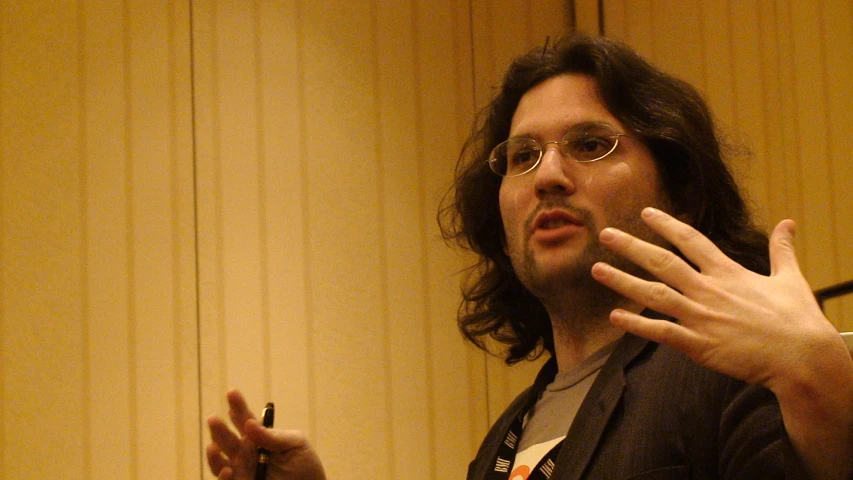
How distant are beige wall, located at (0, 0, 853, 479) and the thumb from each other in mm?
1977

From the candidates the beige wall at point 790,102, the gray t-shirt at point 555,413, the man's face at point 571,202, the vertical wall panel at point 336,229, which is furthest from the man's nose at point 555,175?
the vertical wall panel at point 336,229

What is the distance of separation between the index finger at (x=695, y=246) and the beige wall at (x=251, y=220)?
2.03 metres

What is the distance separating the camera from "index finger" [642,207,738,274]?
3.26ft

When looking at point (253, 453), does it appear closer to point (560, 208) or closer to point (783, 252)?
point (560, 208)

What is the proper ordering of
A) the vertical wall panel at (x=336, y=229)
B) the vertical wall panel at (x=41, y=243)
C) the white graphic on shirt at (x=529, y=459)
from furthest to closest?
the vertical wall panel at (x=336, y=229) < the vertical wall panel at (x=41, y=243) < the white graphic on shirt at (x=529, y=459)

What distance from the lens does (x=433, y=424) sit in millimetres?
3172

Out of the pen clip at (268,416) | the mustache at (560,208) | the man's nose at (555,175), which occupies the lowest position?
the pen clip at (268,416)

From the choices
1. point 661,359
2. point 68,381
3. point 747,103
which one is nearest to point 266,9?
point 68,381

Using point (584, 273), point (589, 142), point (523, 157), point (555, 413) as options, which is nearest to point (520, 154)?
point (523, 157)

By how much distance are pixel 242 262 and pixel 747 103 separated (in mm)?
1787

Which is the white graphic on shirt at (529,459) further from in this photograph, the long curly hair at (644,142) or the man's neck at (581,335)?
the long curly hair at (644,142)

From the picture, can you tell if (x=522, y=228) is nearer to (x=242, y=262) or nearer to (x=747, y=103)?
(x=242, y=262)

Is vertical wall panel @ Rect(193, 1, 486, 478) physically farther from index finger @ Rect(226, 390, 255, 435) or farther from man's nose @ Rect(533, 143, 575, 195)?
man's nose @ Rect(533, 143, 575, 195)

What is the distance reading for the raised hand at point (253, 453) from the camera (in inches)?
64.6
